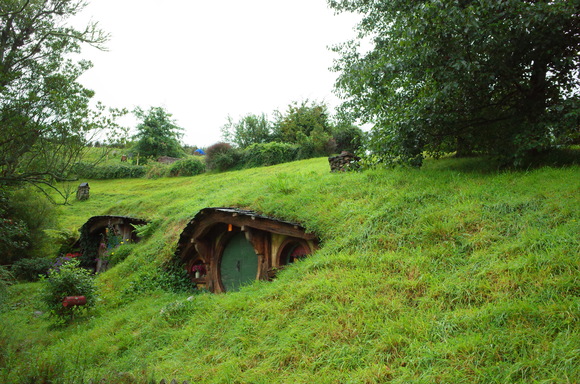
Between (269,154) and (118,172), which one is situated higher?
(269,154)

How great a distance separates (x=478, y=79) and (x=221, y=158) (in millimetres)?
24558

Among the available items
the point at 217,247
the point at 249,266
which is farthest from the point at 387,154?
the point at 217,247

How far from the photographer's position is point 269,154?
98.1 ft

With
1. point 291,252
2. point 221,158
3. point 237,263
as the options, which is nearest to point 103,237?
point 237,263

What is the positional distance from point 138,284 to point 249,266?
3.80 m

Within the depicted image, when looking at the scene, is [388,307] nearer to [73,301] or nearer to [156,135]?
[73,301]

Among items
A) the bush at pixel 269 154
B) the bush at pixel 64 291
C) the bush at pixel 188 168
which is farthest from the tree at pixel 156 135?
the bush at pixel 64 291

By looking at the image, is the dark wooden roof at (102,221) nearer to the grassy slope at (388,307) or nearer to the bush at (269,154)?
the grassy slope at (388,307)

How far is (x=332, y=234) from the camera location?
26.4 feet

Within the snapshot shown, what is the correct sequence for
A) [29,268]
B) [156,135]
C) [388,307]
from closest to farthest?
[388,307], [29,268], [156,135]

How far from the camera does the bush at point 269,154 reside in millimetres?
29859

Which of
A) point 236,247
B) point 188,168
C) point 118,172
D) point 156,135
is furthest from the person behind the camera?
point 156,135

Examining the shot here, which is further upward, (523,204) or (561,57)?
(561,57)

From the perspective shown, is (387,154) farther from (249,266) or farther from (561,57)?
(249,266)
